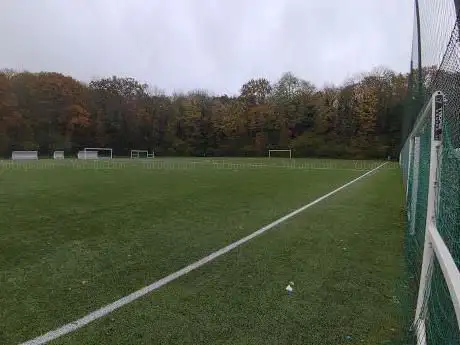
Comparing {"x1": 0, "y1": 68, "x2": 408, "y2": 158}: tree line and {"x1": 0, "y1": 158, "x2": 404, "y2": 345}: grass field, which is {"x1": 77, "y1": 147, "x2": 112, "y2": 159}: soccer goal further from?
{"x1": 0, "y1": 158, "x2": 404, "y2": 345}: grass field

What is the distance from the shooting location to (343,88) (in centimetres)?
7462

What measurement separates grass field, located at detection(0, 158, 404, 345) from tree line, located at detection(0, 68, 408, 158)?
58.9 metres

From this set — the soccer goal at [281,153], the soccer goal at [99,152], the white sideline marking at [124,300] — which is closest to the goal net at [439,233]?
the white sideline marking at [124,300]

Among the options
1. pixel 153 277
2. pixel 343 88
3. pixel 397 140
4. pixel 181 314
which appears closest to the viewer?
pixel 181 314

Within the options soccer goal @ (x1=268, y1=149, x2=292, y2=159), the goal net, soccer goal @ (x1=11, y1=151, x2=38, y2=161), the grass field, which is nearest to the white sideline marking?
the grass field

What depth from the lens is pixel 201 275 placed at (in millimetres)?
5414

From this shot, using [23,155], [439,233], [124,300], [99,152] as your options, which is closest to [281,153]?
[99,152]

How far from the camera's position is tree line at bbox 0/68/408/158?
69.0 m

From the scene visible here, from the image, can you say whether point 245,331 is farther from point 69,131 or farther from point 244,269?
point 69,131

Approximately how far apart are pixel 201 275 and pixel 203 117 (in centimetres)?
8008

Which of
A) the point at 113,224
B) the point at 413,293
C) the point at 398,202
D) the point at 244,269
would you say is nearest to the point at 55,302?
the point at 244,269

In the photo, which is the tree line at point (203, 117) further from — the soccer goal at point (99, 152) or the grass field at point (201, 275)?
the grass field at point (201, 275)

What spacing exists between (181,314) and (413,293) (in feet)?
8.71

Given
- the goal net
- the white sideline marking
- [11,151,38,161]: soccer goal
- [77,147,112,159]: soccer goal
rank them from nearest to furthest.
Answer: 1. the goal net
2. the white sideline marking
3. [11,151,38,161]: soccer goal
4. [77,147,112,159]: soccer goal
